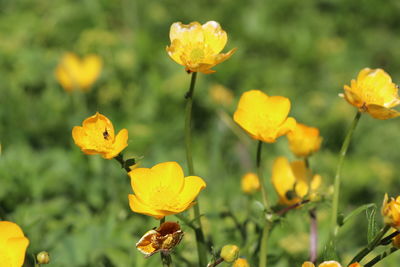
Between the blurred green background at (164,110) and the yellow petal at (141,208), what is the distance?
417 mm

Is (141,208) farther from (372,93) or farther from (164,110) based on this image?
(164,110)

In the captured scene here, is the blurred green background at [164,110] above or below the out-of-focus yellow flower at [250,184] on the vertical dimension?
below

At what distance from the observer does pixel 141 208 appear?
43.8 inches

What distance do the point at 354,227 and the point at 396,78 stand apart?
1.39 metres

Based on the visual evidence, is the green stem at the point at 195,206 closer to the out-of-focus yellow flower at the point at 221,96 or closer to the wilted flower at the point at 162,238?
the wilted flower at the point at 162,238

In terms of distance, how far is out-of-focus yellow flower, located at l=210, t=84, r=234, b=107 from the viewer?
290 centimetres

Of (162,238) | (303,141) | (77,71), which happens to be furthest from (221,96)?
(162,238)

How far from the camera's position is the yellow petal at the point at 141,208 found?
1088 millimetres

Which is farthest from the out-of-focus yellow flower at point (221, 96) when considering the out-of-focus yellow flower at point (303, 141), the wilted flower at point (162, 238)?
the wilted flower at point (162, 238)

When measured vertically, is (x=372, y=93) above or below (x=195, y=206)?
above

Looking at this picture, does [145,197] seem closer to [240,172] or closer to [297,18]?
[240,172]

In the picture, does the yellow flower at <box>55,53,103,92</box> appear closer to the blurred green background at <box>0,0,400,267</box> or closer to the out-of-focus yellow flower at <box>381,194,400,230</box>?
the blurred green background at <box>0,0,400,267</box>

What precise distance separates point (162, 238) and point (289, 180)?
0.60 m

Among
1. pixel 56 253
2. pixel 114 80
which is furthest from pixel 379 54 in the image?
pixel 56 253
